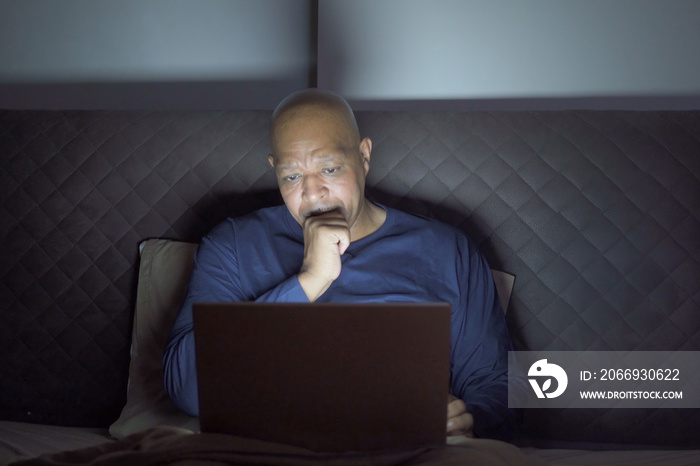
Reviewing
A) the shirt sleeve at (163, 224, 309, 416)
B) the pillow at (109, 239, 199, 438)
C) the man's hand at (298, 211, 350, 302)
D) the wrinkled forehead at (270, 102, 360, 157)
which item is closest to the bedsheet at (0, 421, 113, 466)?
the pillow at (109, 239, 199, 438)

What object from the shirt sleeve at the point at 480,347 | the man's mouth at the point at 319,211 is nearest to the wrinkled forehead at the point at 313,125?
the man's mouth at the point at 319,211

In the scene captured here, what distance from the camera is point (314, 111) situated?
1.30m

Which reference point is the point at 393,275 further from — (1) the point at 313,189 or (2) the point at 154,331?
(2) the point at 154,331

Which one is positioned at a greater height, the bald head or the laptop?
the bald head

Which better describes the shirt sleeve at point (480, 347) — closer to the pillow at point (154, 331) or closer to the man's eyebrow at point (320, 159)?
the man's eyebrow at point (320, 159)

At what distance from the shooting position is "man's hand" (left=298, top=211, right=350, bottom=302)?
117cm

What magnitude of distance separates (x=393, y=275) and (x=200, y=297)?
0.44m

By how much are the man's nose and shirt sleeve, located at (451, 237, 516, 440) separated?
378 millimetres

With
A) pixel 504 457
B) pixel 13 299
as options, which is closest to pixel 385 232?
pixel 504 457

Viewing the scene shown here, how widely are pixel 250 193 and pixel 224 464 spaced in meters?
0.93

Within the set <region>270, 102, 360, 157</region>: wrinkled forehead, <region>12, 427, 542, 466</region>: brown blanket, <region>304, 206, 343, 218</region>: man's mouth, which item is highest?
<region>270, 102, 360, 157</region>: wrinkled forehead

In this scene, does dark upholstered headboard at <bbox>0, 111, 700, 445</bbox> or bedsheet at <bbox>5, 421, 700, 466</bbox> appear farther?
dark upholstered headboard at <bbox>0, 111, 700, 445</bbox>

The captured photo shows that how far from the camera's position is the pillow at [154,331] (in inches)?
52.9

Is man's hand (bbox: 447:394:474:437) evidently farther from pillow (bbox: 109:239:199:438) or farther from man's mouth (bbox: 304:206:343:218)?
pillow (bbox: 109:239:199:438)
